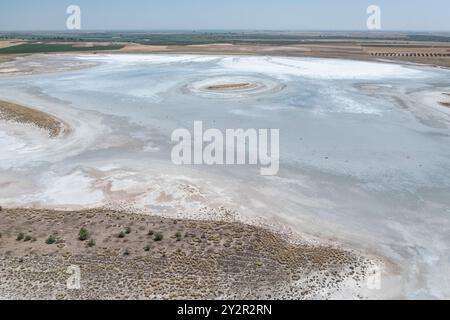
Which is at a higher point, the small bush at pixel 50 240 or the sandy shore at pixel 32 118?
the sandy shore at pixel 32 118

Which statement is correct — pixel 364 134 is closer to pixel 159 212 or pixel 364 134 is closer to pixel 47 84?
pixel 159 212

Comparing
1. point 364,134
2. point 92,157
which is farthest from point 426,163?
point 92,157

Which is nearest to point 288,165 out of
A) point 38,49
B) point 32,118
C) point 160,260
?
point 160,260

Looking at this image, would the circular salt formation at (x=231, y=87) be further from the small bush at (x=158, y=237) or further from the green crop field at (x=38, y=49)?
the green crop field at (x=38, y=49)

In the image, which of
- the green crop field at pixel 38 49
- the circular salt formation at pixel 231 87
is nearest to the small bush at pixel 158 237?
the circular salt formation at pixel 231 87

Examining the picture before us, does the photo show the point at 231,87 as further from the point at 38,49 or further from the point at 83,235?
the point at 38,49

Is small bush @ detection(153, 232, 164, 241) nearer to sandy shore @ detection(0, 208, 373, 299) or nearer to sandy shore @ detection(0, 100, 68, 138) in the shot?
sandy shore @ detection(0, 208, 373, 299)

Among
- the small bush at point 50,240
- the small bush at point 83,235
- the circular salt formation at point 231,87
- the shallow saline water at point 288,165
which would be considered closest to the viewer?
the small bush at point 50,240
